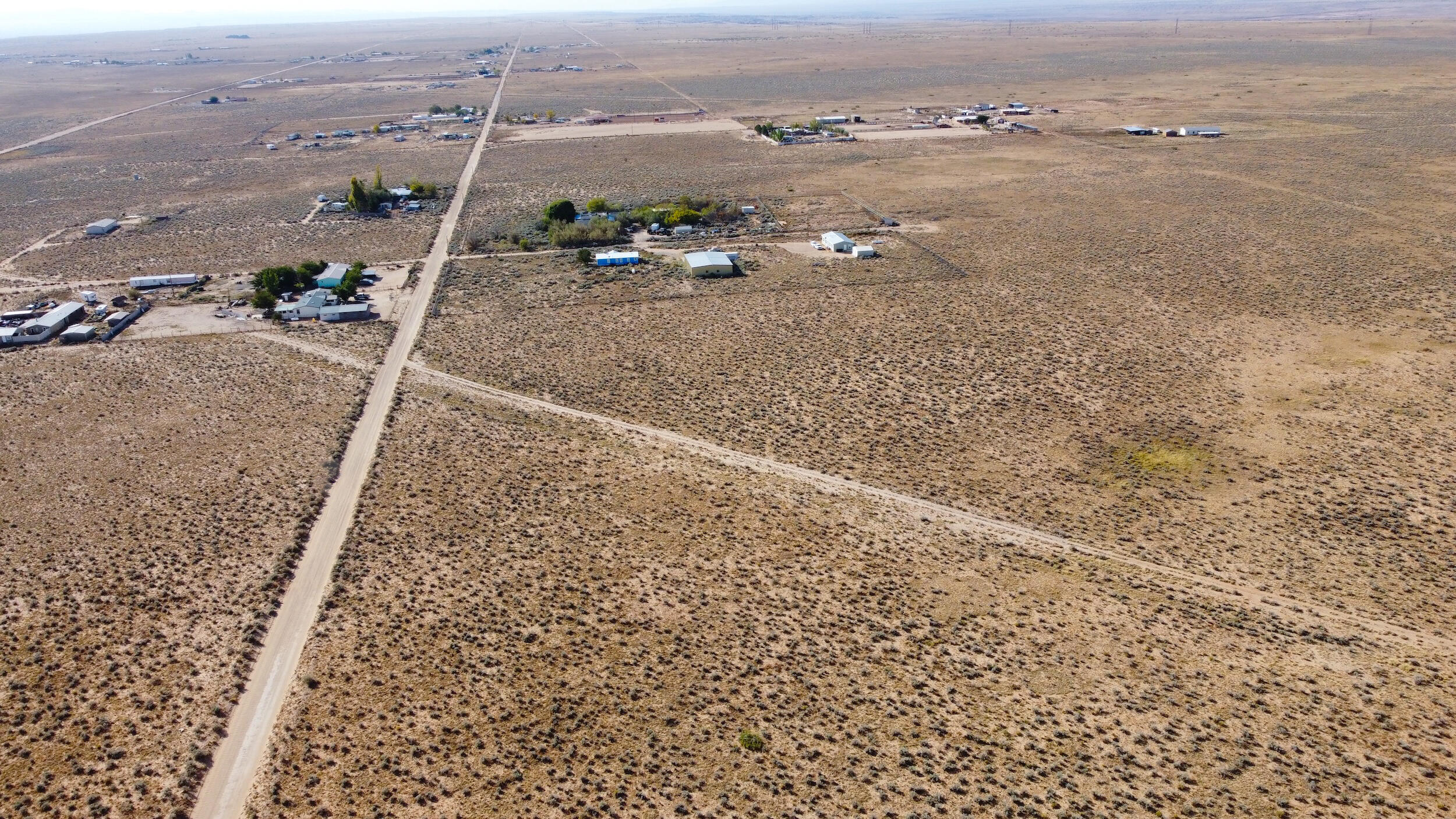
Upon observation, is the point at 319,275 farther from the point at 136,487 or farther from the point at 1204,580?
the point at 1204,580

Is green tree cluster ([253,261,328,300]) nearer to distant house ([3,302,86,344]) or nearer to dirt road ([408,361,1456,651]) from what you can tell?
distant house ([3,302,86,344])

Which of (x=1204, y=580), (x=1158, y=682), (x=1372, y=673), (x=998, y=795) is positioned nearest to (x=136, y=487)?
(x=998, y=795)

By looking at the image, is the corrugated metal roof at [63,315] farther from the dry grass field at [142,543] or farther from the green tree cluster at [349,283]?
the green tree cluster at [349,283]

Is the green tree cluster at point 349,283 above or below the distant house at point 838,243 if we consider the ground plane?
below

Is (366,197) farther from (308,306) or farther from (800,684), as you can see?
(800,684)

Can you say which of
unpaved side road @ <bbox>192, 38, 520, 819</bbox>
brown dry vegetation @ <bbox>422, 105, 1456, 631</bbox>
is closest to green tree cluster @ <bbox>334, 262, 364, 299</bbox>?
brown dry vegetation @ <bbox>422, 105, 1456, 631</bbox>

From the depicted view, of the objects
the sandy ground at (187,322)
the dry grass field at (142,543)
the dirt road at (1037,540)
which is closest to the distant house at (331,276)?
the sandy ground at (187,322)

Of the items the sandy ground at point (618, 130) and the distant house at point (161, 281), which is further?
the sandy ground at point (618, 130)

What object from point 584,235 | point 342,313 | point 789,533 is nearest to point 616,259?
point 584,235
